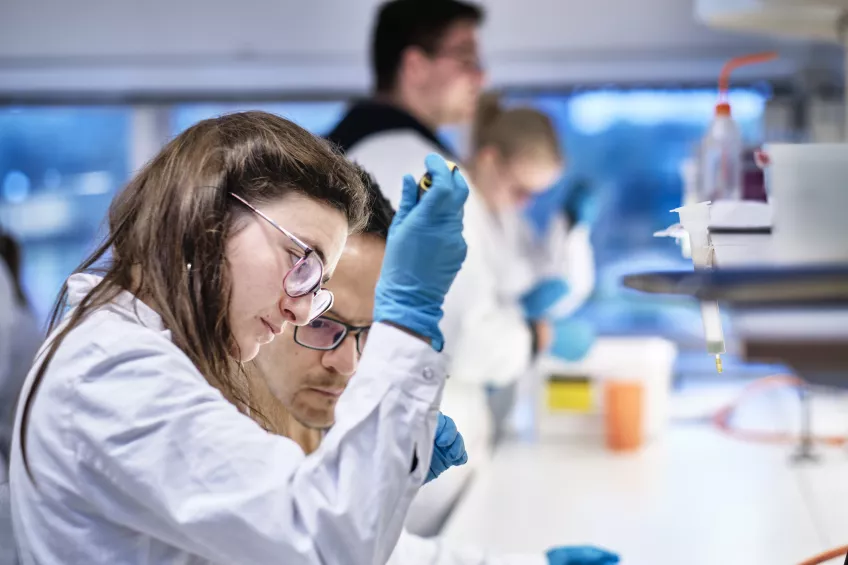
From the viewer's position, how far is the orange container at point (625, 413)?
2480 mm

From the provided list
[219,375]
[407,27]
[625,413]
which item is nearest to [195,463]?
[219,375]

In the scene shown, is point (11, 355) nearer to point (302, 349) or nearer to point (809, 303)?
point (302, 349)

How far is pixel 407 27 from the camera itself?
2.09 meters

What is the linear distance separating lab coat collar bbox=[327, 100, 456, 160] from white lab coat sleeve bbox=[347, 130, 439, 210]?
0.02 meters

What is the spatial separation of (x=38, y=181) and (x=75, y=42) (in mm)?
686

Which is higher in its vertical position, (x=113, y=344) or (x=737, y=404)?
(x=113, y=344)

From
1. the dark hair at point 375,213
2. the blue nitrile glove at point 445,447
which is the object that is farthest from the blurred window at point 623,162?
the blue nitrile glove at point 445,447

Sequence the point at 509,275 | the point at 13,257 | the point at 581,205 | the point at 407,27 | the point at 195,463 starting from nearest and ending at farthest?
the point at 195,463, the point at 407,27, the point at 509,275, the point at 581,205, the point at 13,257

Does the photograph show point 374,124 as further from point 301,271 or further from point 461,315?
point 301,271

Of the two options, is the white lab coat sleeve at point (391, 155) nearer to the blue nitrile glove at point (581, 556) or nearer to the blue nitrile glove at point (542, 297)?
the blue nitrile glove at point (581, 556)

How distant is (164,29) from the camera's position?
12.7 ft

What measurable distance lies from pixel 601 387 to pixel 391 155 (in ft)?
4.13

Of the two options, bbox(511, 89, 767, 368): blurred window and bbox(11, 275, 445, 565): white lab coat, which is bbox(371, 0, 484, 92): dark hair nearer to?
bbox(11, 275, 445, 565): white lab coat

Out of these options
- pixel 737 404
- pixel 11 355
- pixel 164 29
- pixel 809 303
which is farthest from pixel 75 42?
pixel 809 303
